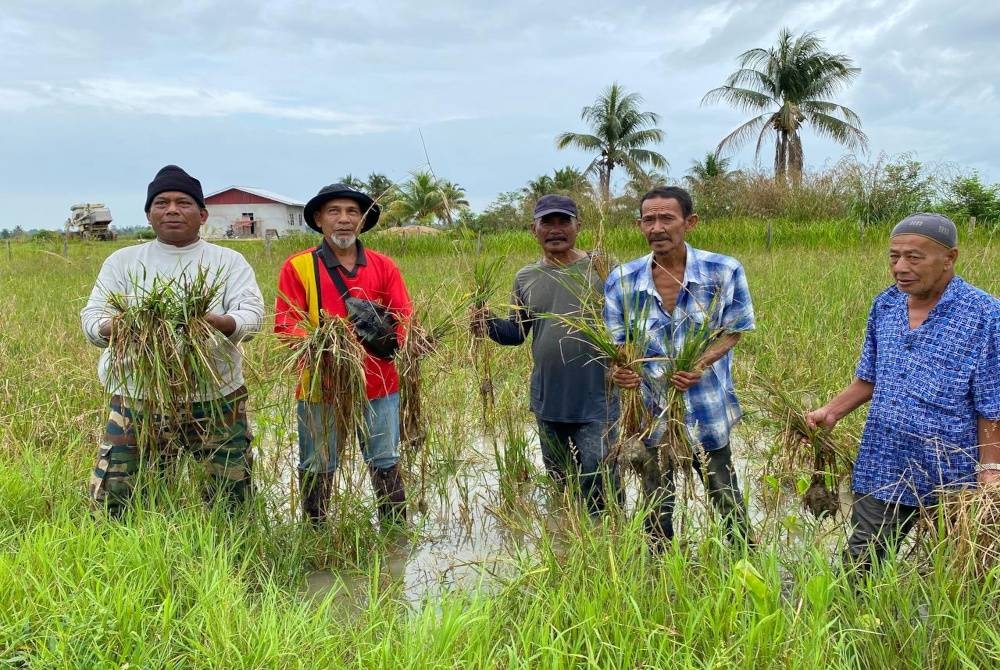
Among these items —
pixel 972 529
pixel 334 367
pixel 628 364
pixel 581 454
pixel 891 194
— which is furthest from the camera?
pixel 891 194

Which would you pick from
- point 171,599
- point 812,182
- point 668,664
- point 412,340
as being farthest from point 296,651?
point 812,182

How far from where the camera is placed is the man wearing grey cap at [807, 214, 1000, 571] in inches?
78.2

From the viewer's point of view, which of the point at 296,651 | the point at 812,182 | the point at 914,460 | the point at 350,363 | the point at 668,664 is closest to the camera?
the point at 668,664

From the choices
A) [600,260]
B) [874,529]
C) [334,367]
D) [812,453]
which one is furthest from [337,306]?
[874,529]

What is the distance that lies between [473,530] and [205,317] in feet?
5.03

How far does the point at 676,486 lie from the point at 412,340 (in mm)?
1156

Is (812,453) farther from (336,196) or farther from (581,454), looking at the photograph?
(336,196)

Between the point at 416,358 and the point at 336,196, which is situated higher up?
the point at 336,196

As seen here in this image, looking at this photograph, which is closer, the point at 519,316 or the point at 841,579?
the point at 841,579

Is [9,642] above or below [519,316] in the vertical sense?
below

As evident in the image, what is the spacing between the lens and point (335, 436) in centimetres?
280

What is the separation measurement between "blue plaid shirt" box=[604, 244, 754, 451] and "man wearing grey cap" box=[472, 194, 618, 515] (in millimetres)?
267

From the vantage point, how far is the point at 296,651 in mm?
1967

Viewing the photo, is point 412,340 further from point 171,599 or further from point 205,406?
point 171,599
